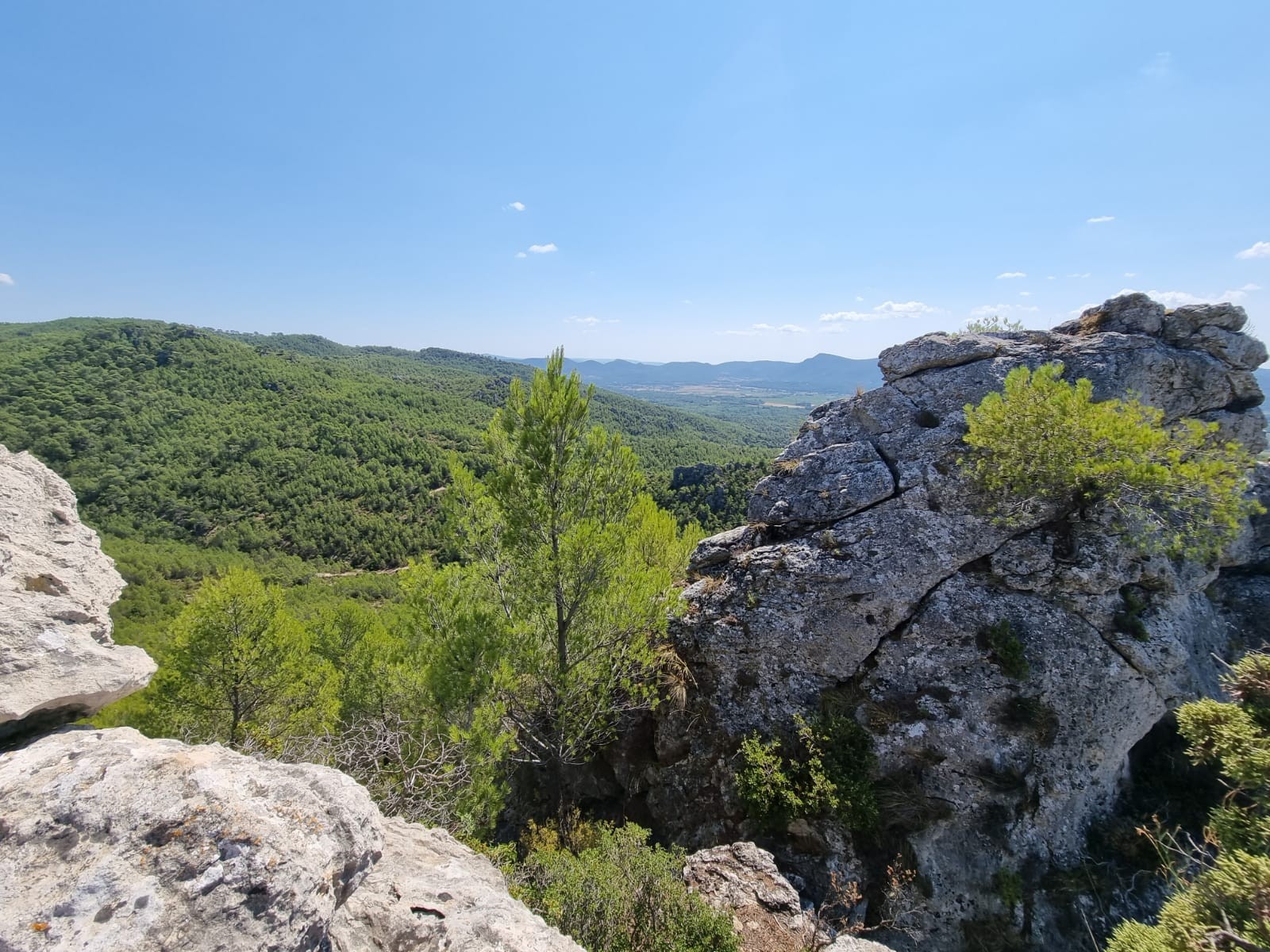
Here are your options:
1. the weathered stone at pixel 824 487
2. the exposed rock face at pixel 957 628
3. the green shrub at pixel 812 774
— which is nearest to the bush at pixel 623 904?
the green shrub at pixel 812 774

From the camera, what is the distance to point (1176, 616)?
10.9 m

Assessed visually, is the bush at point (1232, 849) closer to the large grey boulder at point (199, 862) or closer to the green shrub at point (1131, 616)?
the green shrub at point (1131, 616)

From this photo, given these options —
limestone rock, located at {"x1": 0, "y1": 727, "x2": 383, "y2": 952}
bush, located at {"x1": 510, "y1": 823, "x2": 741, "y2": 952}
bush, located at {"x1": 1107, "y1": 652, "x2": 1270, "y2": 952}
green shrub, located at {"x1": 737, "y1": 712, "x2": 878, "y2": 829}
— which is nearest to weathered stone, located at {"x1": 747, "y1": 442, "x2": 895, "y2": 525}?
green shrub, located at {"x1": 737, "y1": 712, "x2": 878, "y2": 829}

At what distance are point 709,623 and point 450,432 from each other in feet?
390

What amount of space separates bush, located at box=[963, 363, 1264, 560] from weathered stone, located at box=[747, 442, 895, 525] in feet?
7.09

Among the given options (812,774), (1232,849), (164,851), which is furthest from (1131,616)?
(164,851)

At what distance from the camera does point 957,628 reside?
432 inches

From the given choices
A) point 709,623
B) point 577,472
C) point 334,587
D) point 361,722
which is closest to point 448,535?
point 577,472

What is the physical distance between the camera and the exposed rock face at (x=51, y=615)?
441 cm

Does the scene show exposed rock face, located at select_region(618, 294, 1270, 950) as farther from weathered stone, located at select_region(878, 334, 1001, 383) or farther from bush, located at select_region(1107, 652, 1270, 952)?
bush, located at select_region(1107, 652, 1270, 952)

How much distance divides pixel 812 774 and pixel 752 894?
8.29 feet

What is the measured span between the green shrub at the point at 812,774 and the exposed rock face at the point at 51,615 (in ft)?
33.3

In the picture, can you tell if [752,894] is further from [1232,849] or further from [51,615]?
[51,615]

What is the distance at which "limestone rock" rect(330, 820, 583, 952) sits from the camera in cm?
423
